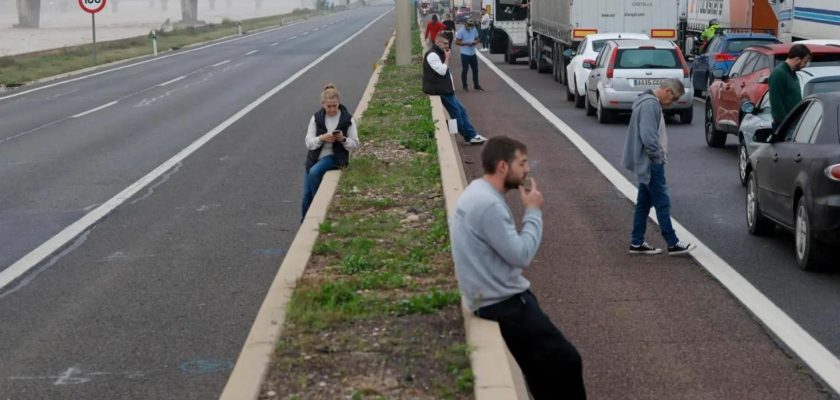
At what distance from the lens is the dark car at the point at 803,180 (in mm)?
10609

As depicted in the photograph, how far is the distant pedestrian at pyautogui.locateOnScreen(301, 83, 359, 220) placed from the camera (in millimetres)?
12657

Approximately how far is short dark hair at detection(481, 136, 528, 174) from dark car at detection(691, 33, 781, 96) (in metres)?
23.3

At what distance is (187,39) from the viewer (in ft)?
243

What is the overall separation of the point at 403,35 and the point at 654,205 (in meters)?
27.8

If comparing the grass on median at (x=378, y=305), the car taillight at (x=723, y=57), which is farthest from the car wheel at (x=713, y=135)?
the car taillight at (x=723, y=57)

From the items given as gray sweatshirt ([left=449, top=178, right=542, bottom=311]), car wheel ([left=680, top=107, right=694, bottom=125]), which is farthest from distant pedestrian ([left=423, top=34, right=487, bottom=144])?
gray sweatshirt ([left=449, top=178, right=542, bottom=311])

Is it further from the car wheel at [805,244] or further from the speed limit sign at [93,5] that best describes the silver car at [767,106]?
the speed limit sign at [93,5]

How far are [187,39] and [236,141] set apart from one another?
53.2m

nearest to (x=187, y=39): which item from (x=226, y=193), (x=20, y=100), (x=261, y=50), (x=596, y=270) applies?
(x=261, y=50)

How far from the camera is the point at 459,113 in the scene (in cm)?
2050

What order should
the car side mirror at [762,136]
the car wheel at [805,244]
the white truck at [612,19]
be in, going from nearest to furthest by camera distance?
the car wheel at [805,244]
the car side mirror at [762,136]
the white truck at [612,19]

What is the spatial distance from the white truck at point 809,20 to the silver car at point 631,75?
3.64 meters

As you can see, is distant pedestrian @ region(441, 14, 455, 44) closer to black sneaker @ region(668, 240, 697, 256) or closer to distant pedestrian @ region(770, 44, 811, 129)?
distant pedestrian @ region(770, 44, 811, 129)

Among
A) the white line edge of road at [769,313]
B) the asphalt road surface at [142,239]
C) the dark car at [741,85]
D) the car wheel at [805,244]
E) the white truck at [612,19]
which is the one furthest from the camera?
the white truck at [612,19]
